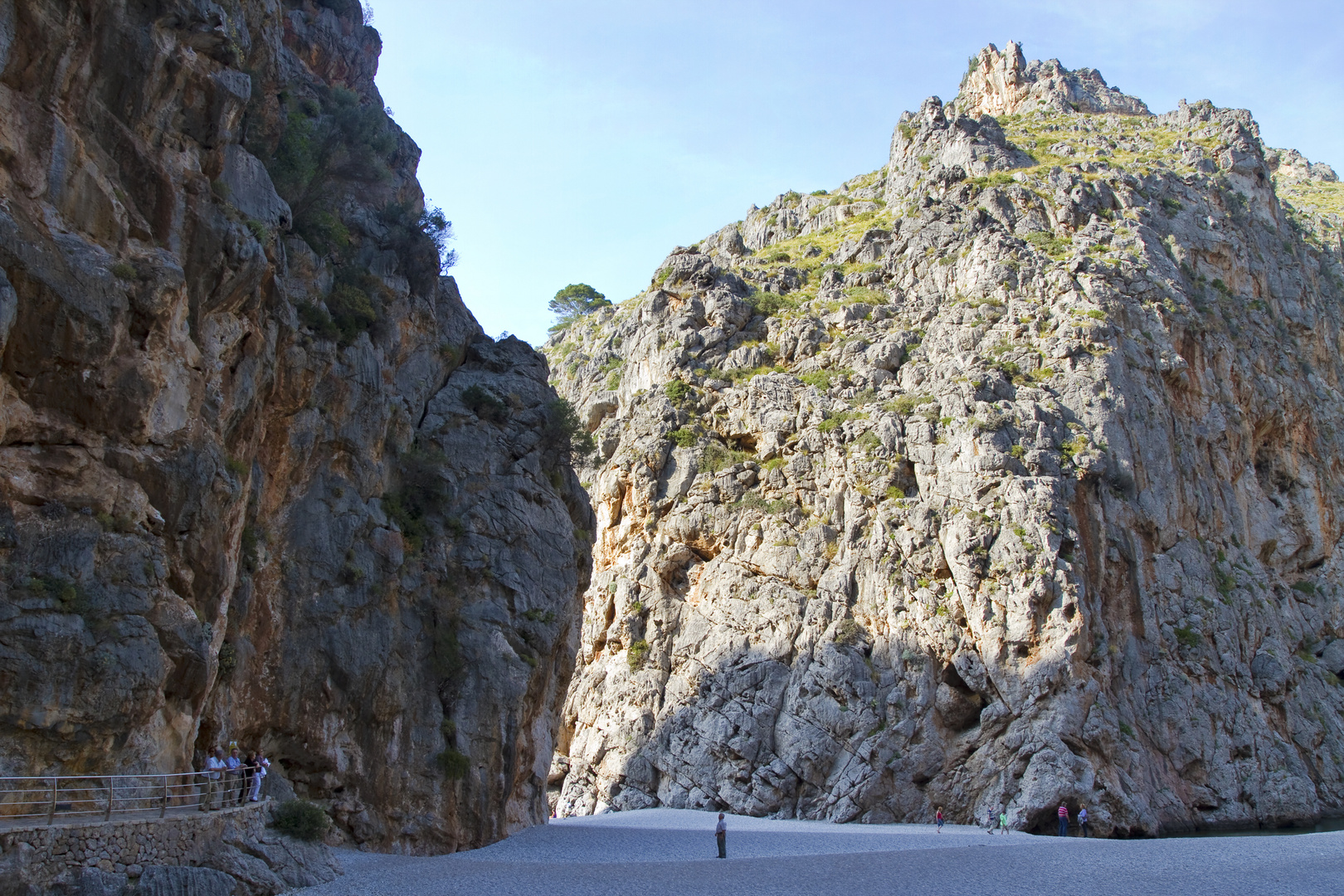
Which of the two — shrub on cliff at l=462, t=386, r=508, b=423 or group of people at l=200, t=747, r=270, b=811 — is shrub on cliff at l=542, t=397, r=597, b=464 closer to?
shrub on cliff at l=462, t=386, r=508, b=423

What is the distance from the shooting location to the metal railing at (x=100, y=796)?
14531 millimetres

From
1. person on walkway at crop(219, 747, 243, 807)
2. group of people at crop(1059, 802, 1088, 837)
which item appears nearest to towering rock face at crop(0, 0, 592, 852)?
person on walkway at crop(219, 747, 243, 807)

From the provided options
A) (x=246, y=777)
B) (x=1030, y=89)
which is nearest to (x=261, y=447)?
(x=246, y=777)

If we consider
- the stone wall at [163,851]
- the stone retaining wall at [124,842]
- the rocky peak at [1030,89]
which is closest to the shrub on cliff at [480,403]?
the stone wall at [163,851]

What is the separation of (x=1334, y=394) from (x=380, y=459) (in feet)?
191

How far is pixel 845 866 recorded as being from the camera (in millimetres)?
25172

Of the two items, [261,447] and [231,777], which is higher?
[261,447]

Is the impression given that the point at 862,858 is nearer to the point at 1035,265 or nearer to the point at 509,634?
the point at 509,634

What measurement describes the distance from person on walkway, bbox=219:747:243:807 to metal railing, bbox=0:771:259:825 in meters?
0.04

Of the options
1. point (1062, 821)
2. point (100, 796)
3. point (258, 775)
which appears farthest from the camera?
point (1062, 821)

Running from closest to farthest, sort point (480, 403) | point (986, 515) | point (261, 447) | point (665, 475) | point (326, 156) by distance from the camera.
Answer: point (261, 447), point (326, 156), point (480, 403), point (986, 515), point (665, 475)

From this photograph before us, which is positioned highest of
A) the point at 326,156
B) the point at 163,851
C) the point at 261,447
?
the point at 326,156

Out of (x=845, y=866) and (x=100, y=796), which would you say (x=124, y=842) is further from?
(x=845, y=866)

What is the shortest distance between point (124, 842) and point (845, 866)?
16.7m
